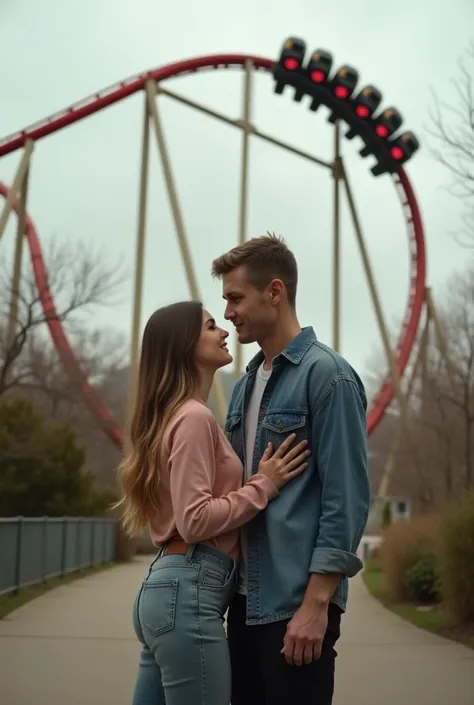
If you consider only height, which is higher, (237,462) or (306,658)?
(237,462)

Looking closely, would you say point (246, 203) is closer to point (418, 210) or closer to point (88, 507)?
point (88, 507)

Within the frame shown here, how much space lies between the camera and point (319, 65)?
71.4ft

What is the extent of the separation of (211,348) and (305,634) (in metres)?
0.75

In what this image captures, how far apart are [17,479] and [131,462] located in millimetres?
14180

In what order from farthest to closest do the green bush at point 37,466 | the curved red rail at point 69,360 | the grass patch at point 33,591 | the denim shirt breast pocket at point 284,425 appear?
the curved red rail at point 69,360, the green bush at point 37,466, the grass patch at point 33,591, the denim shirt breast pocket at point 284,425

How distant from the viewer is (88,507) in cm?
1830

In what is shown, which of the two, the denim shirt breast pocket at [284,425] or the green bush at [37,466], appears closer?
the denim shirt breast pocket at [284,425]

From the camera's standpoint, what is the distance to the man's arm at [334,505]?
2.49 metres

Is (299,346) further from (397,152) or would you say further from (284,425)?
(397,152)

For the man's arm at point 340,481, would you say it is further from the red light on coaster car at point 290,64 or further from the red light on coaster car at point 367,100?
the red light on coaster car at point 367,100

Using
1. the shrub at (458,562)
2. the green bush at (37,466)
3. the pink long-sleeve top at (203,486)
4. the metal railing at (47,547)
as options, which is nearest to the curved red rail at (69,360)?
the metal railing at (47,547)

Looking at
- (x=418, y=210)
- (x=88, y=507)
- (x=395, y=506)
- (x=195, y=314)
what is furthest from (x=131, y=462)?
(x=395, y=506)

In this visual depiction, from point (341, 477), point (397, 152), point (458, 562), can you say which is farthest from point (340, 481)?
point (397, 152)

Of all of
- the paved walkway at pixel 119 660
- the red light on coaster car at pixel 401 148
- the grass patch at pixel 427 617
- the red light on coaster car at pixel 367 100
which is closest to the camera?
the paved walkway at pixel 119 660
